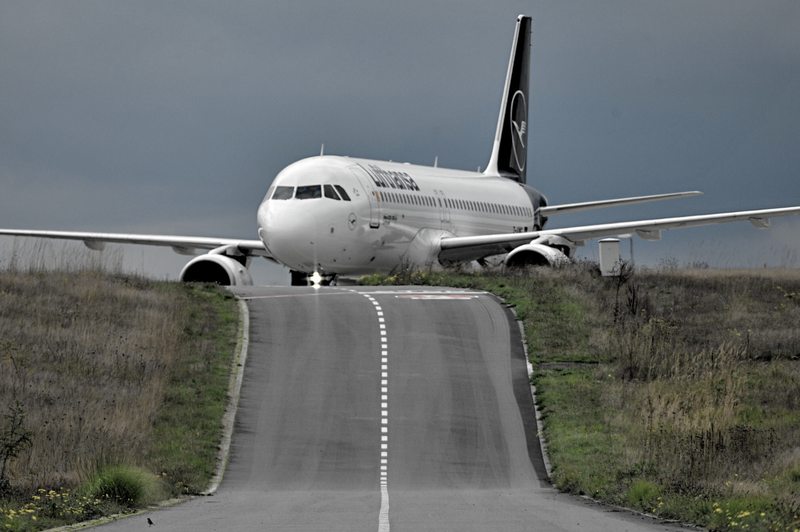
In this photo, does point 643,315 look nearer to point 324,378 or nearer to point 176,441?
point 324,378

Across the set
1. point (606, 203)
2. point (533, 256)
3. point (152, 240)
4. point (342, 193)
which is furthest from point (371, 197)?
point (606, 203)

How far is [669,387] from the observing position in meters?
25.4

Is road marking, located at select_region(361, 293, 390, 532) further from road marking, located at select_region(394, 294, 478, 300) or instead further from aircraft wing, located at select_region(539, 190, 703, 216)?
aircraft wing, located at select_region(539, 190, 703, 216)

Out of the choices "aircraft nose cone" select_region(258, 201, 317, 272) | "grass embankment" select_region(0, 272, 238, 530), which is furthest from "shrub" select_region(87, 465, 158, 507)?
"aircraft nose cone" select_region(258, 201, 317, 272)

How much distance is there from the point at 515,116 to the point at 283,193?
28.5m

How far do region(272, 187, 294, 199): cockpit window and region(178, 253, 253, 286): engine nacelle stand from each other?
11.0 ft

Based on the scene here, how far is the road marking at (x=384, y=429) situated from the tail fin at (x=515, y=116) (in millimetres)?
31943

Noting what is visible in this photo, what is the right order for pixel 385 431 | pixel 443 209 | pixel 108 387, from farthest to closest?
1. pixel 443 209
2. pixel 108 387
3. pixel 385 431

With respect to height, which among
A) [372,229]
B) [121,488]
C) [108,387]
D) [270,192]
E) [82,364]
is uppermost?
[270,192]

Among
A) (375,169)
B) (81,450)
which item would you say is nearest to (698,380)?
(81,450)

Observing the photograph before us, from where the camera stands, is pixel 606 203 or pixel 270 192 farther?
pixel 606 203

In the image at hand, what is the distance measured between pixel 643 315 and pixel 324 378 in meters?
11.6

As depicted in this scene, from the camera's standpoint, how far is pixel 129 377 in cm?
2505

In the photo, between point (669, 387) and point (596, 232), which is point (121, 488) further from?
Answer: point (596, 232)
